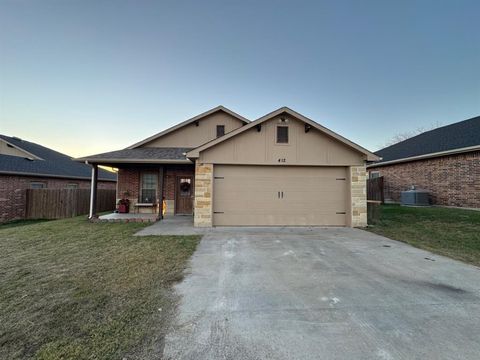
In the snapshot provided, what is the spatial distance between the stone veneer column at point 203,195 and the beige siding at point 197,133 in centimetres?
481

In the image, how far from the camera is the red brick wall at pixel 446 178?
1092cm

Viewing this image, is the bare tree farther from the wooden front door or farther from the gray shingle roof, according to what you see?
the gray shingle roof

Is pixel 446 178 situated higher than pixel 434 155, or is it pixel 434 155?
pixel 434 155

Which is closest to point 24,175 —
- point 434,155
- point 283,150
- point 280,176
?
point 280,176

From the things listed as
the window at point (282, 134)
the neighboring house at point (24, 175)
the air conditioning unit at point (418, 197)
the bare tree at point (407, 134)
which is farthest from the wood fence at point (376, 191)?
the bare tree at point (407, 134)

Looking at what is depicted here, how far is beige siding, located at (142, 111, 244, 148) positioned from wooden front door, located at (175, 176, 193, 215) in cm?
237

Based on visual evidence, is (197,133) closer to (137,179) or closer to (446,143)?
(137,179)

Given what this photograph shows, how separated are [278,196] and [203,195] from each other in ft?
9.91

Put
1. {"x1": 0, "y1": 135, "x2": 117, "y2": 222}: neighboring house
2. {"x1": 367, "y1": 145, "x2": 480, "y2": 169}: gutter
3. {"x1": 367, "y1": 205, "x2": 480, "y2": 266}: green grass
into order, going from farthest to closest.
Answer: {"x1": 0, "y1": 135, "x2": 117, "y2": 222}: neighboring house < {"x1": 367, "y1": 145, "x2": 480, "y2": 169}: gutter < {"x1": 367, "y1": 205, "x2": 480, "y2": 266}: green grass

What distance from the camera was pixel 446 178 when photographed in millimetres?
12125

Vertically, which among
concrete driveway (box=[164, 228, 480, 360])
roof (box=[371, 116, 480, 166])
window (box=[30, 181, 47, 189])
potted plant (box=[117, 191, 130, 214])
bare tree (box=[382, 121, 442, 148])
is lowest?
concrete driveway (box=[164, 228, 480, 360])

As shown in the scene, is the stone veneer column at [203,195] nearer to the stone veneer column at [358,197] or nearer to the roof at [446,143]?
the stone veneer column at [358,197]

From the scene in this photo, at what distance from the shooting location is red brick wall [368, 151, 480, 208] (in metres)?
10.9

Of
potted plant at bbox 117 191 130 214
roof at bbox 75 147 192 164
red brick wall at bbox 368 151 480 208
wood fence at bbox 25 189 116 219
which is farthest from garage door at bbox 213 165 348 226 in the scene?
wood fence at bbox 25 189 116 219
